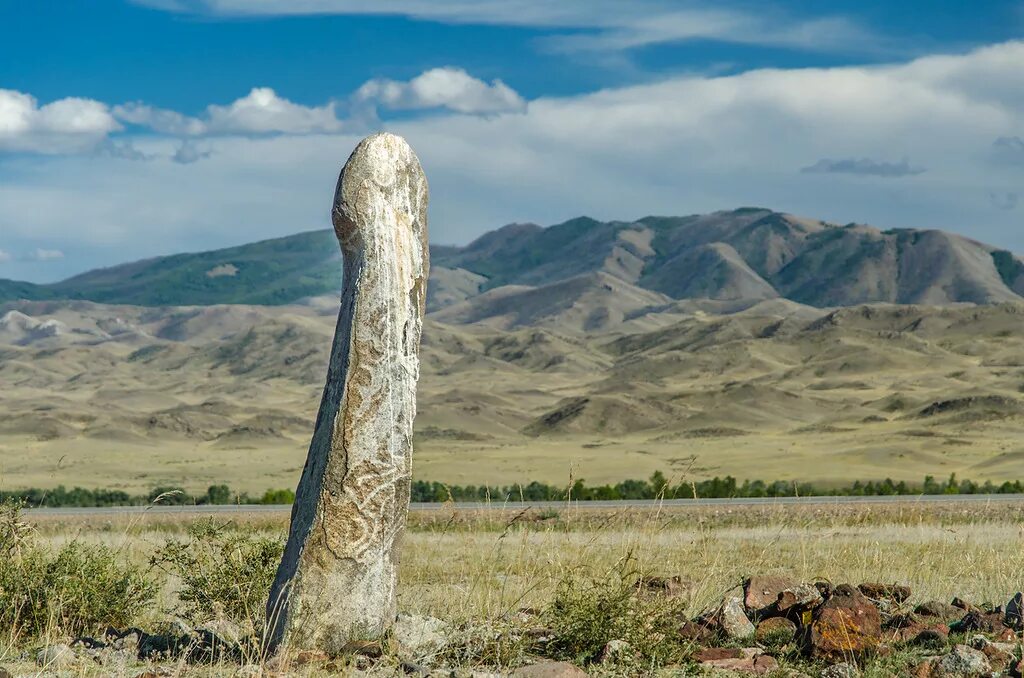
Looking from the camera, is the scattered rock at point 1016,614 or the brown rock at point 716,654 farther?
the scattered rock at point 1016,614

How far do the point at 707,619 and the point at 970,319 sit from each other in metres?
141

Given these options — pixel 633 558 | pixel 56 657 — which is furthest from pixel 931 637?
pixel 56 657

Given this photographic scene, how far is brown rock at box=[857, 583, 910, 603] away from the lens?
991 cm

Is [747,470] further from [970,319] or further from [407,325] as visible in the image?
[970,319]

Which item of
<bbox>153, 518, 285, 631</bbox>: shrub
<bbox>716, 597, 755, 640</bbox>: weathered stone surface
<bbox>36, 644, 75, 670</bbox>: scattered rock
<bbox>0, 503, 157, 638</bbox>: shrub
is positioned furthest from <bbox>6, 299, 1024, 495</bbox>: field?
<bbox>36, 644, 75, 670</bbox>: scattered rock

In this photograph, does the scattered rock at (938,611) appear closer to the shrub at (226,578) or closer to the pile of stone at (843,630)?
the pile of stone at (843,630)

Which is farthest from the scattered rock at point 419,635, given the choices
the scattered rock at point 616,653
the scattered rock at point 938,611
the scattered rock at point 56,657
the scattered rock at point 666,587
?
the scattered rock at point 938,611

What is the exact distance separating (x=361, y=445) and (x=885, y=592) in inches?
173

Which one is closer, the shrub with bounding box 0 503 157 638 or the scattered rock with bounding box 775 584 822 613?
the scattered rock with bounding box 775 584 822 613

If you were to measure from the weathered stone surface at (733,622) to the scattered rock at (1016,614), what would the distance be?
68.4 inches

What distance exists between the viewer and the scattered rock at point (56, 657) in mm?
8156

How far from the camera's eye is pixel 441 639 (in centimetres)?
862

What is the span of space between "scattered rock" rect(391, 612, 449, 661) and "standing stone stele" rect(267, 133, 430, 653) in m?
0.15

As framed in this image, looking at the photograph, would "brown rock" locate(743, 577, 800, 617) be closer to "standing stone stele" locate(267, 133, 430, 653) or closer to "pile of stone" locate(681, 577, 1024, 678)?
"pile of stone" locate(681, 577, 1024, 678)
